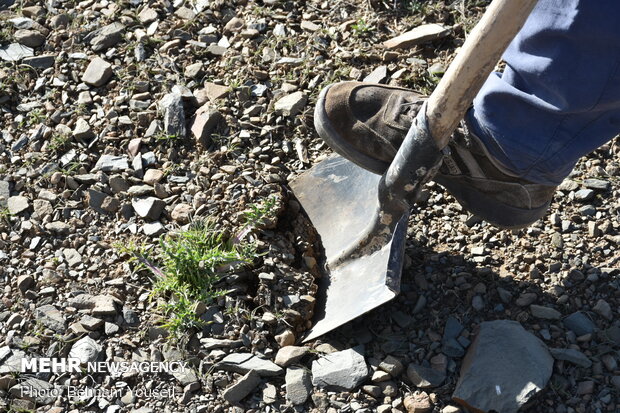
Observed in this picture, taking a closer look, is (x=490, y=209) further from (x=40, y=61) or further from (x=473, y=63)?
(x=40, y=61)

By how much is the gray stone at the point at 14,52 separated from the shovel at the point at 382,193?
1.58 metres

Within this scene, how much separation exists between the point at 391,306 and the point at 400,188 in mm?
469

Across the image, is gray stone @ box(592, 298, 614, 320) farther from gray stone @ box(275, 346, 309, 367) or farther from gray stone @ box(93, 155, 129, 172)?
gray stone @ box(93, 155, 129, 172)

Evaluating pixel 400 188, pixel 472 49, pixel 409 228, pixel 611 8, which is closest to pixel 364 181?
pixel 409 228

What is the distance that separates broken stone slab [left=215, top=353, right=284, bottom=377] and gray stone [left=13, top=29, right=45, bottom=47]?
2.04 metres

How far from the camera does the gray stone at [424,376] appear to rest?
8.71 feet

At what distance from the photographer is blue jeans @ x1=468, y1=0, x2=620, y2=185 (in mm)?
2412

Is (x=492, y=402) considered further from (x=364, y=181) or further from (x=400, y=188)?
(x=364, y=181)

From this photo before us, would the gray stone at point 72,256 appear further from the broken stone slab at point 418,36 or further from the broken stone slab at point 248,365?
the broken stone slab at point 418,36

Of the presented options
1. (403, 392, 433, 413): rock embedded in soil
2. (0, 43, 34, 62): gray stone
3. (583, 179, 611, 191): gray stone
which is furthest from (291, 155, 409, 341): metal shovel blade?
(0, 43, 34, 62): gray stone

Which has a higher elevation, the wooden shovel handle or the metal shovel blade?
the wooden shovel handle

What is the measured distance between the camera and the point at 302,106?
345 cm

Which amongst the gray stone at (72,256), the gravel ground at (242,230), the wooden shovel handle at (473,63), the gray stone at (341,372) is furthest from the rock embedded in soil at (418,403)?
the gray stone at (72,256)

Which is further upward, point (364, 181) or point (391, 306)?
point (364, 181)
